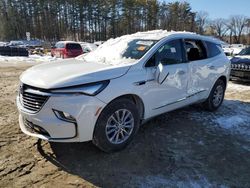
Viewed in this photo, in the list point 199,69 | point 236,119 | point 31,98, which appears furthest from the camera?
point 236,119

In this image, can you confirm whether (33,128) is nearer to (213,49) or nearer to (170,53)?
(170,53)

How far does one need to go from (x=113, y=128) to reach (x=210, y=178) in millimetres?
1409

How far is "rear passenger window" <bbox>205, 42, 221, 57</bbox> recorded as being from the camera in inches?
233

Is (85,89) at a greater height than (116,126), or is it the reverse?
(85,89)

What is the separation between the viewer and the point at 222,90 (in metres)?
6.37

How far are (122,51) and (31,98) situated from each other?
176 cm

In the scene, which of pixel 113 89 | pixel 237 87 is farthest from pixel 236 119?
pixel 237 87

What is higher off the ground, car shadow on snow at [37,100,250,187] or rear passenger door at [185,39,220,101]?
rear passenger door at [185,39,220,101]

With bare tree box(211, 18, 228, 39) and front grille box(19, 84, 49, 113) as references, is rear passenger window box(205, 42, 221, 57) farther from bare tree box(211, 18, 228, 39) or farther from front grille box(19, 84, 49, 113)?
bare tree box(211, 18, 228, 39)

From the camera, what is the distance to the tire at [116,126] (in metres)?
3.68

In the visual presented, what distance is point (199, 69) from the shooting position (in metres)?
5.39

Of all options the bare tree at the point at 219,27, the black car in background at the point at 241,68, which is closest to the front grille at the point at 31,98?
the black car in background at the point at 241,68

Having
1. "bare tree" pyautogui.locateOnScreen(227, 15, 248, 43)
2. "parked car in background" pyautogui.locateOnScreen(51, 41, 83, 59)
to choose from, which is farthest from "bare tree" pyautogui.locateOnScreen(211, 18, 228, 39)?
"parked car in background" pyautogui.locateOnScreen(51, 41, 83, 59)

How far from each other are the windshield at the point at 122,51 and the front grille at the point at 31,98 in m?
1.27
